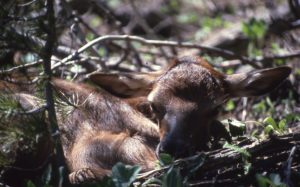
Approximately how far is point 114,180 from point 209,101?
1.75 meters

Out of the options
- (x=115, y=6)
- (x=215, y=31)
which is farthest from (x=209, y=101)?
(x=115, y=6)

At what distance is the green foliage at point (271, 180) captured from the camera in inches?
173

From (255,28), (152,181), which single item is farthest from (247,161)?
(255,28)

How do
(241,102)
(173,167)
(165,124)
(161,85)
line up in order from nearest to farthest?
(173,167) < (165,124) < (161,85) < (241,102)

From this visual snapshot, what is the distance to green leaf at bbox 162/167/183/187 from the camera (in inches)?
175

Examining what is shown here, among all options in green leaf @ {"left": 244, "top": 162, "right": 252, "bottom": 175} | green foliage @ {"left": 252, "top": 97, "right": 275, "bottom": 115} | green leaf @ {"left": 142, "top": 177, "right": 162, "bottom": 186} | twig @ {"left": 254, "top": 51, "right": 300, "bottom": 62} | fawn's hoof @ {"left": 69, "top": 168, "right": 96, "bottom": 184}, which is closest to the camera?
green leaf @ {"left": 142, "top": 177, "right": 162, "bottom": 186}

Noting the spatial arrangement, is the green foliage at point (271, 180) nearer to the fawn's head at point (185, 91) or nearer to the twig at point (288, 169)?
the twig at point (288, 169)

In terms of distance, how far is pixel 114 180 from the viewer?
178 inches

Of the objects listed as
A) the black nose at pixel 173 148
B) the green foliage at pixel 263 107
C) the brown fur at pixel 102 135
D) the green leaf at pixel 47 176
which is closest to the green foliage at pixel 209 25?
the green foliage at pixel 263 107

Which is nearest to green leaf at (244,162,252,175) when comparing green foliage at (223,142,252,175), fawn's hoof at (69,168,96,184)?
green foliage at (223,142,252,175)

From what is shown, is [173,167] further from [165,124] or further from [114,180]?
[165,124]

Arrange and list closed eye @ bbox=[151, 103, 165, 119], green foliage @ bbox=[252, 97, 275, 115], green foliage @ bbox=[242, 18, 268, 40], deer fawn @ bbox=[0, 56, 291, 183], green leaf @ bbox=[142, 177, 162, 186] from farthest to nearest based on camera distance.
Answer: green foliage @ bbox=[242, 18, 268, 40], green foliage @ bbox=[252, 97, 275, 115], closed eye @ bbox=[151, 103, 165, 119], deer fawn @ bbox=[0, 56, 291, 183], green leaf @ bbox=[142, 177, 162, 186]

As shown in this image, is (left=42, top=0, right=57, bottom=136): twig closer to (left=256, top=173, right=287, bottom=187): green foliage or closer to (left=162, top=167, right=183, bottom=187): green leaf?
(left=162, top=167, right=183, bottom=187): green leaf

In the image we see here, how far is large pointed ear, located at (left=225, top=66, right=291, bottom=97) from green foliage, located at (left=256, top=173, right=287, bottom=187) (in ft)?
6.74
